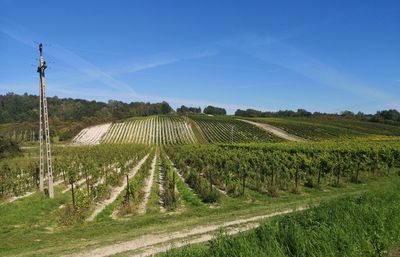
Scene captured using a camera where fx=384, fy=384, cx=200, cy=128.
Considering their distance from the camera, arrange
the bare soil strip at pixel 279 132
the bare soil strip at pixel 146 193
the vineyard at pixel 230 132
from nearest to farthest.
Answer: the bare soil strip at pixel 146 193
the bare soil strip at pixel 279 132
the vineyard at pixel 230 132

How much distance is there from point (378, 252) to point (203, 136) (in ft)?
314

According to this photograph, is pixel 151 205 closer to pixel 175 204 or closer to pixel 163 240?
pixel 175 204

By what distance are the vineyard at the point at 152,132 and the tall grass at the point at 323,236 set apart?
86.1 metres

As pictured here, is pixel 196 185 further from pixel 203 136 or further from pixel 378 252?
pixel 203 136

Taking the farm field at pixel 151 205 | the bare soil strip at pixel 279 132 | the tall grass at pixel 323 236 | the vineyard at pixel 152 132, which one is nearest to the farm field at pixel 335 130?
the bare soil strip at pixel 279 132

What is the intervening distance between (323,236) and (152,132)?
10430 centimetres

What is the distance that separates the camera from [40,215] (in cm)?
1847

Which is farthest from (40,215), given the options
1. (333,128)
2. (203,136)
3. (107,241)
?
(333,128)

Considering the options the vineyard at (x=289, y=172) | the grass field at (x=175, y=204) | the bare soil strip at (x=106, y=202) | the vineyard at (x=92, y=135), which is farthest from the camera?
the vineyard at (x=92, y=135)

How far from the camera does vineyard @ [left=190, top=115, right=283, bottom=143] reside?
95875 mm

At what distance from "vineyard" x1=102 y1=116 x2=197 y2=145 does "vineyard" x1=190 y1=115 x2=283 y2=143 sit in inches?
189

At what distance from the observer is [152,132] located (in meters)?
111

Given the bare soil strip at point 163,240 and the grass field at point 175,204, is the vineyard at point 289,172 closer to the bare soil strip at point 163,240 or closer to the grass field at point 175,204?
the grass field at point 175,204

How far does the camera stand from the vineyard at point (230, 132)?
95.9 m
